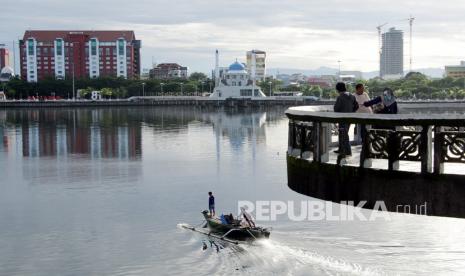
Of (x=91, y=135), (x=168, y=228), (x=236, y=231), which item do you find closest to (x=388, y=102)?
(x=236, y=231)

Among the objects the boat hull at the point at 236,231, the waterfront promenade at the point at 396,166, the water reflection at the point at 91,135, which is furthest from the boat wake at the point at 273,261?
the water reflection at the point at 91,135

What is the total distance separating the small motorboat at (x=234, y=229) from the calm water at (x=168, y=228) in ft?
2.37

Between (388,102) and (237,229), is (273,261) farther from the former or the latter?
(388,102)

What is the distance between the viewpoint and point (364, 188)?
32.7ft

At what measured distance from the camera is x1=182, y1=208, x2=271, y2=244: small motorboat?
132 ft

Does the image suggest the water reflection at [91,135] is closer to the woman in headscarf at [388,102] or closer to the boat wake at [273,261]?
the boat wake at [273,261]

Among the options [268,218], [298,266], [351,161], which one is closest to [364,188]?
[351,161]

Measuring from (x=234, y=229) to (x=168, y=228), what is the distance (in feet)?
17.9

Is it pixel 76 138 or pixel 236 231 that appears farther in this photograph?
pixel 76 138

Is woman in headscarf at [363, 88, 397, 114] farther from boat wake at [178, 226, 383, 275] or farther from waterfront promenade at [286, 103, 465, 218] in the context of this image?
boat wake at [178, 226, 383, 275]

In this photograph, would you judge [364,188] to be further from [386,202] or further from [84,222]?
[84,222]

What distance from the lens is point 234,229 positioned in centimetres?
4144

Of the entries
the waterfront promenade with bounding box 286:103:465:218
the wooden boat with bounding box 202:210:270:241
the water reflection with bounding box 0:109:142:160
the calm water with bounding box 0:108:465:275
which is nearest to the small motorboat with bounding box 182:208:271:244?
the wooden boat with bounding box 202:210:270:241

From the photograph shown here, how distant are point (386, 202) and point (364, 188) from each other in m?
0.43
